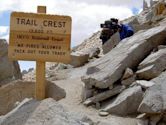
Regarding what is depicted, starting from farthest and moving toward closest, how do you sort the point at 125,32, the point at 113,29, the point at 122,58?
the point at 113,29 → the point at 125,32 → the point at 122,58

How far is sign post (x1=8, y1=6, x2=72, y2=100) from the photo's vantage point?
9797 mm

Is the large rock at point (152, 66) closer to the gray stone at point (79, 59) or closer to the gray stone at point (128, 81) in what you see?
the gray stone at point (128, 81)

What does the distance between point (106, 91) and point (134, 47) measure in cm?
229

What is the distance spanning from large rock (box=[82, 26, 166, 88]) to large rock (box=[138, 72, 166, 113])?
2307mm

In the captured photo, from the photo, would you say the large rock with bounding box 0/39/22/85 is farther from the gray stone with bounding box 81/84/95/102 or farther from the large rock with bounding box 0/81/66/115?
the large rock with bounding box 0/81/66/115

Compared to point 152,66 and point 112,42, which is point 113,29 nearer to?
point 112,42

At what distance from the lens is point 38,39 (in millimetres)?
9812

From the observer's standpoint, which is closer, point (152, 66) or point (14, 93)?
point (14, 93)

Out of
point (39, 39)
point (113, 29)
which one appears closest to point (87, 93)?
point (39, 39)

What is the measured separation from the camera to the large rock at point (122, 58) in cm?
1582

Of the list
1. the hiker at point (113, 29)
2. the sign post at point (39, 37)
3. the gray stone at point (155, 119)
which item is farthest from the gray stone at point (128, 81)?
the hiker at point (113, 29)

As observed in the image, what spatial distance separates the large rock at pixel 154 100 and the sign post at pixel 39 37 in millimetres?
4002

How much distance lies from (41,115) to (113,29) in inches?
610

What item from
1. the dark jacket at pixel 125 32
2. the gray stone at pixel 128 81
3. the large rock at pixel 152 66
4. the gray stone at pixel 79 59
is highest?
the dark jacket at pixel 125 32
